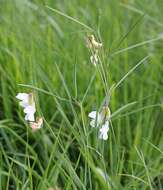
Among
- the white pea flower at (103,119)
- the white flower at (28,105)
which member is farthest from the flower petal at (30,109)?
the white pea flower at (103,119)

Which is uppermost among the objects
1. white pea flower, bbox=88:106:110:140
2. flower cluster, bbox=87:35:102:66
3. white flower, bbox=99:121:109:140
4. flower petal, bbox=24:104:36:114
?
flower cluster, bbox=87:35:102:66

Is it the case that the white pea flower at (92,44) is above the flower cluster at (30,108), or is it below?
above

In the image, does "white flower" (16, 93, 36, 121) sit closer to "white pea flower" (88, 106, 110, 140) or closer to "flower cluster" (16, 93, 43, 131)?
"flower cluster" (16, 93, 43, 131)

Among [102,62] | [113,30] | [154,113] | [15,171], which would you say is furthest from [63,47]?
[102,62]

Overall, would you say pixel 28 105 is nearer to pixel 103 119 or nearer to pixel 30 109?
pixel 30 109

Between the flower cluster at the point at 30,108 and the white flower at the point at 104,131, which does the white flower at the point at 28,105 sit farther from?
the white flower at the point at 104,131

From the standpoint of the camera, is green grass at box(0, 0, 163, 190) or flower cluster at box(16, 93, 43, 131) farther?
green grass at box(0, 0, 163, 190)

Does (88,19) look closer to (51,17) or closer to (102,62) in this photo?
(51,17)

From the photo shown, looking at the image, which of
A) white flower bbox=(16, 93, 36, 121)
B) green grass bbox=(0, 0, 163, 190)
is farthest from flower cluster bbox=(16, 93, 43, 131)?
green grass bbox=(0, 0, 163, 190)
